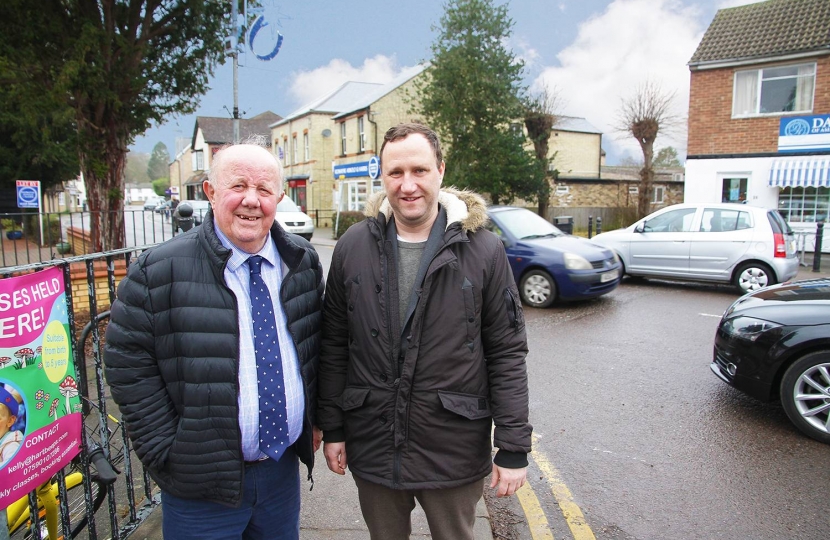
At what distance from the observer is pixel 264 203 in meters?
1.97

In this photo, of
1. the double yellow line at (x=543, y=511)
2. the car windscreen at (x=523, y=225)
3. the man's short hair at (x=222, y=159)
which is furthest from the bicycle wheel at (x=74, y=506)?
the car windscreen at (x=523, y=225)

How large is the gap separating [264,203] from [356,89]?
1534 inches

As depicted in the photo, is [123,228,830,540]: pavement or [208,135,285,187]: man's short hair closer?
[208,135,285,187]: man's short hair

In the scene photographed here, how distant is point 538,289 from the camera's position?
905 cm

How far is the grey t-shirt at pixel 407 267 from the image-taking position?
208 cm

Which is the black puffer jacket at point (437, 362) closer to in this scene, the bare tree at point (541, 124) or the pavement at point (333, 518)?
the pavement at point (333, 518)

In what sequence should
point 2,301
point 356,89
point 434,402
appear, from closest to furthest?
point 2,301 → point 434,402 → point 356,89

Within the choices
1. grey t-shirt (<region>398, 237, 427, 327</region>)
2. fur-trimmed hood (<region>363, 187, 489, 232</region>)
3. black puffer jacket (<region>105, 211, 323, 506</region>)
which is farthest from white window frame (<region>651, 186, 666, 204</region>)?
black puffer jacket (<region>105, 211, 323, 506</region>)

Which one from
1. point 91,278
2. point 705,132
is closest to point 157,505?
point 91,278

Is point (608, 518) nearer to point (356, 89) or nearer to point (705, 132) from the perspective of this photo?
point (705, 132)

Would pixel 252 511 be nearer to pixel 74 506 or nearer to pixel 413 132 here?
pixel 413 132

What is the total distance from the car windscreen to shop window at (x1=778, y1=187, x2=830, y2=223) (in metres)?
11.1

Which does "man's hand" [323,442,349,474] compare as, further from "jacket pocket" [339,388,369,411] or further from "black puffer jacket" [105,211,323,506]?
"black puffer jacket" [105,211,323,506]

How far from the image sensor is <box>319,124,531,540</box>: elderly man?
202cm
